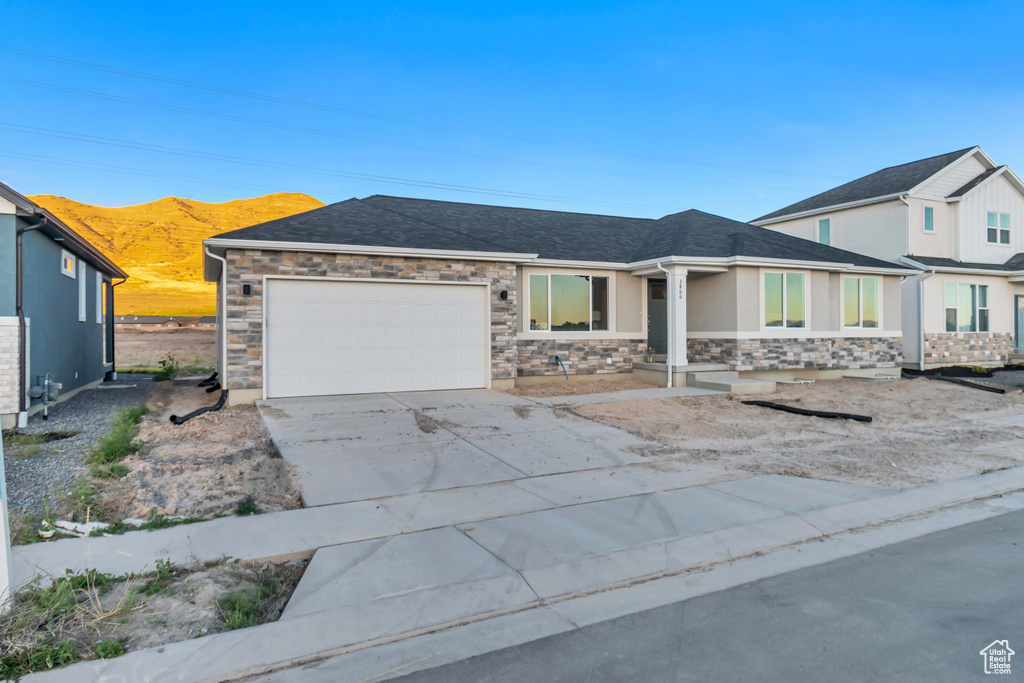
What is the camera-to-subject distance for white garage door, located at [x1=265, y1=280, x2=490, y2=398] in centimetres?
1184

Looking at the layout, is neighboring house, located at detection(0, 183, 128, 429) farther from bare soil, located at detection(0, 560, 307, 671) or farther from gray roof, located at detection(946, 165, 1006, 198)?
gray roof, located at detection(946, 165, 1006, 198)

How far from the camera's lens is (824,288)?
1611 centimetres

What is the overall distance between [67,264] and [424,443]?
10.4 meters

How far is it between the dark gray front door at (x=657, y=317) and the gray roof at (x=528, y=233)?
4.19 ft

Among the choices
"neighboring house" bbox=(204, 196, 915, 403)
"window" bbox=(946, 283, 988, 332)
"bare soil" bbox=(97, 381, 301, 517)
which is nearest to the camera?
"bare soil" bbox=(97, 381, 301, 517)

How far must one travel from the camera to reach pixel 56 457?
24.2ft

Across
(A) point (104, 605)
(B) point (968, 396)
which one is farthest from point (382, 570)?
(B) point (968, 396)

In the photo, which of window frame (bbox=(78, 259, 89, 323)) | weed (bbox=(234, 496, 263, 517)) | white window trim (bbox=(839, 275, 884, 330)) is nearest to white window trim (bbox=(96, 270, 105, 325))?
window frame (bbox=(78, 259, 89, 323))

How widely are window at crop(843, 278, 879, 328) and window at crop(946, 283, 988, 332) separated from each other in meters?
5.43

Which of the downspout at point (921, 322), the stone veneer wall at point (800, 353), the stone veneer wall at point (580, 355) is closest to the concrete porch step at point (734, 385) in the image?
the stone veneer wall at point (800, 353)

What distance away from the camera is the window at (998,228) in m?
21.6

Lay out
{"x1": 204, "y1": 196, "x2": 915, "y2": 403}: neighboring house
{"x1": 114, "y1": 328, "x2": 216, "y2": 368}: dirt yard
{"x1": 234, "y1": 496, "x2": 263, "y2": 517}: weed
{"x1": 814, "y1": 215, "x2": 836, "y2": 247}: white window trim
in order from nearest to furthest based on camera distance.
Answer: {"x1": 234, "y1": 496, "x2": 263, "y2": 517}: weed, {"x1": 204, "y1": 196, "x2": 915, "y2": 403}: neighboring house, {"x1": 814, "y1": 215, "x2": 836, "y2": 247}: white window trim, {"x1": 114, "y1": 328, "x2": 216, "y2": 368}: dirt yard

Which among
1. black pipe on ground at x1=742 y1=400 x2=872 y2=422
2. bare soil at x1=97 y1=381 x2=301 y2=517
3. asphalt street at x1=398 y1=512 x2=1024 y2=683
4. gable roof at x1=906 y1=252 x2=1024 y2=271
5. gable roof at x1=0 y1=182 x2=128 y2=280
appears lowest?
asphalt street at x1=398 y1=512 x2=1024 y2=683

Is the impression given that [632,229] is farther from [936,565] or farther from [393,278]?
[936,565]
